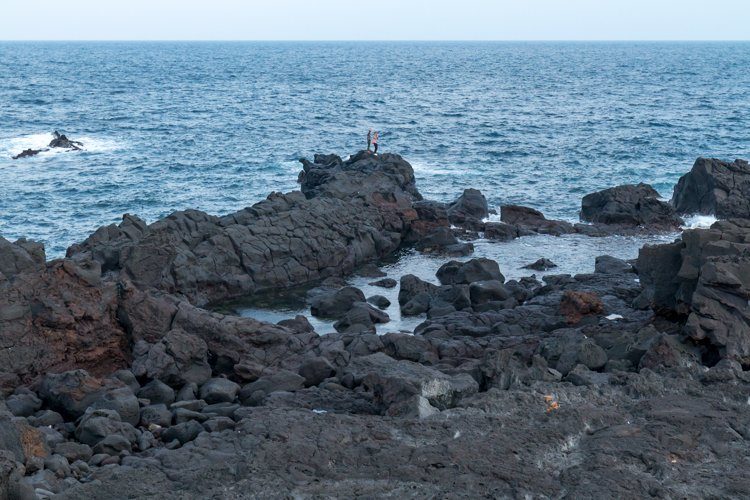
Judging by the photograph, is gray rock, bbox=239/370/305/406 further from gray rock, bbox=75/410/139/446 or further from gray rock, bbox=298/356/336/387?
gray rock, bbox=75/410/139/446

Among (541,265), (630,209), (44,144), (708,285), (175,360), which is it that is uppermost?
(708,285)

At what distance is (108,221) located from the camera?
1762 inches

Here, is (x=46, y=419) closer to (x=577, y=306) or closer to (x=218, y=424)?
(x=218, y=424)

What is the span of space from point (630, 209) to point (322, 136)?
3406cm

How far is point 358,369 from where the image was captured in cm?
2209

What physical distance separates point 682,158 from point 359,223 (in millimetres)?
31898

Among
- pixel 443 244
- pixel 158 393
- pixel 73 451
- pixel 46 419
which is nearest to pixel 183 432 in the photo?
pixel 73 451

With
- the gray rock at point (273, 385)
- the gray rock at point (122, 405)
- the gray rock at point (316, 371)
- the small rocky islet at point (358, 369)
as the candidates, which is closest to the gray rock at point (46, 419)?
the small rocky islet at point (358, 369)

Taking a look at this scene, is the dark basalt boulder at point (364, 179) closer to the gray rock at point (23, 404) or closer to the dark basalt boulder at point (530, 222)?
the dark basalt boulder at point (530, 222)

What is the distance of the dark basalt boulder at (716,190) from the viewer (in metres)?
43.6

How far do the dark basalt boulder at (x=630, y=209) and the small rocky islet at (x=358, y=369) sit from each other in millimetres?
→ 2338

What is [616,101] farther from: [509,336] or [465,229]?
[509,336]

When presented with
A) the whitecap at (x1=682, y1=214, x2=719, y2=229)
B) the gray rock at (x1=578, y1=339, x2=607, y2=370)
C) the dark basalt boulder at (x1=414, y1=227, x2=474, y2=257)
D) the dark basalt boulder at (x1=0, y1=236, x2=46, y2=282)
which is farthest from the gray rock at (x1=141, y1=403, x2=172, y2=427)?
the whitecap at (x1=682, y1=214, x2=719, y2=229)

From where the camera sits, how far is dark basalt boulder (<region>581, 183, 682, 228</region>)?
4297 centimetres
